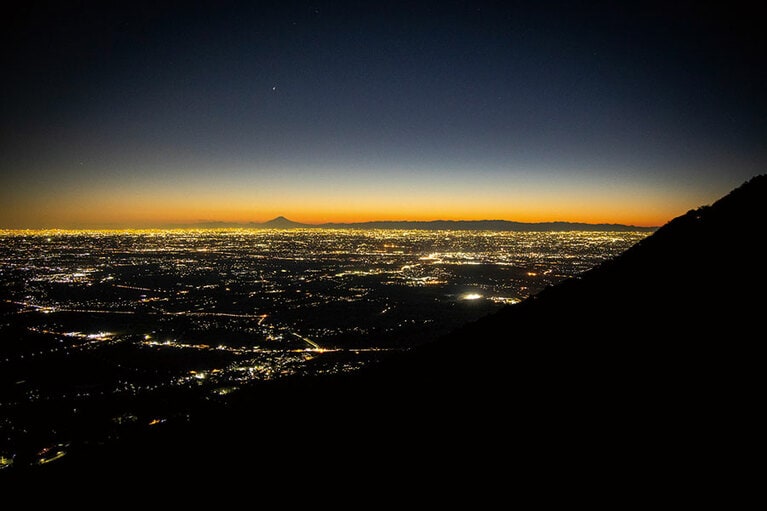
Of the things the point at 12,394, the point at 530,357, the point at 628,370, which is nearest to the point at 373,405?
the point at 530,357

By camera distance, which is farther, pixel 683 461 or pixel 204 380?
pixel 204 380

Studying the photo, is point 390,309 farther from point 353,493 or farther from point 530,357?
point 353,493

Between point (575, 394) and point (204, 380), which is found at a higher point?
point (575, 394)

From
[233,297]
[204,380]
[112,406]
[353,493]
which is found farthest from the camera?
[233,297]

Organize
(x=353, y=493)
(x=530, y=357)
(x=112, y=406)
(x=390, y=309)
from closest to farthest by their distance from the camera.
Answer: (x=353, y=493) < (x=530, y=357) < (x=112, y=406) < (x=390, y=309)

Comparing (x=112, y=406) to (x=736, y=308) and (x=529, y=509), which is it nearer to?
(x=529, y=509)

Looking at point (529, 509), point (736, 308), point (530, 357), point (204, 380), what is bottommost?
point (204, 380)

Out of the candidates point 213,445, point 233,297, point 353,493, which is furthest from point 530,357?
point 233,297
